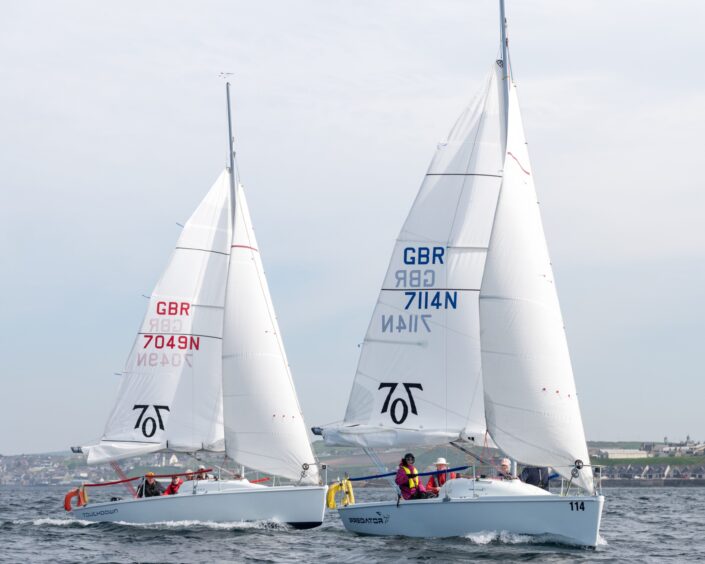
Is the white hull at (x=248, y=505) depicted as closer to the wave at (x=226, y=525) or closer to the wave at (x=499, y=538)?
the wave at (x=226, y=525)

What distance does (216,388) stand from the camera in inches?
1470

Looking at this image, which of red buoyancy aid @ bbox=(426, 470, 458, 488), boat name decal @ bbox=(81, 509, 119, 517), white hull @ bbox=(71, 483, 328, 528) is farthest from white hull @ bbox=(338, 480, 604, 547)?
boat name decal @ bbox=(81, 509, 119, 517)

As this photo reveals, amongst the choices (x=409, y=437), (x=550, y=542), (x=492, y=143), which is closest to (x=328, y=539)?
(x=409, y=437)

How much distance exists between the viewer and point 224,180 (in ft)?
126

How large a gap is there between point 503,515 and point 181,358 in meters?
13.6

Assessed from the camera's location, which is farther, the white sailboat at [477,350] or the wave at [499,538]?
the white sailboat at [477,350]

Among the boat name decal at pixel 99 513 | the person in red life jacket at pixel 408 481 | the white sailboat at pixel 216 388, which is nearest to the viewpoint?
the person in red life jacket at pixel 408 481

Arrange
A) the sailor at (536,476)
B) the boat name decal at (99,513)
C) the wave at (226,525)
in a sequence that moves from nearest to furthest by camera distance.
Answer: the sailor at (536,476), the wave at (226,525), the boat name decal at (99,513)

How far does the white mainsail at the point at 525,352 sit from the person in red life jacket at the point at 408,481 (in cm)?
231

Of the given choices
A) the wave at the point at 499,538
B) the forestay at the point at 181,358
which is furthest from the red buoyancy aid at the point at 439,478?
the forestay at the point at 181,358

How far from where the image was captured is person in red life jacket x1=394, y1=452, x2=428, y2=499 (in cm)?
2973

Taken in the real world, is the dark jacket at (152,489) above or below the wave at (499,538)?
above

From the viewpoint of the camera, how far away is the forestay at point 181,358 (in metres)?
37.2

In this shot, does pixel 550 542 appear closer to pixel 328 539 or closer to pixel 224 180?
pixel 328 539
